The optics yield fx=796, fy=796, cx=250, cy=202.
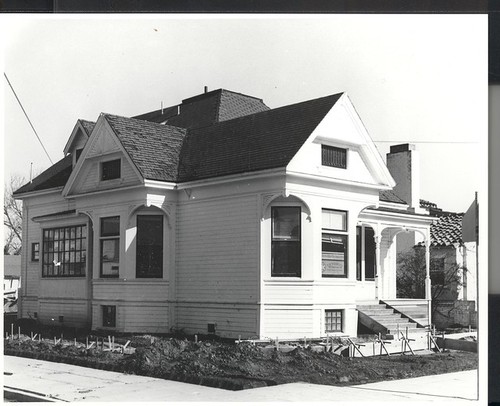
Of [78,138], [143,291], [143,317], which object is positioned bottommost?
[143,317]

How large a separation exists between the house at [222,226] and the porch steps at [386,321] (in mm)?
160

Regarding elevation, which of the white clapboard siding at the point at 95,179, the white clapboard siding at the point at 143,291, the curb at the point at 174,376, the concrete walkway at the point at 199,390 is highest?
the white clapboard siding at the point at 95,179

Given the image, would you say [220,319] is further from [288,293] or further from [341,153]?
[341,153]

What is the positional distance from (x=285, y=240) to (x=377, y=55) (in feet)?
17.4

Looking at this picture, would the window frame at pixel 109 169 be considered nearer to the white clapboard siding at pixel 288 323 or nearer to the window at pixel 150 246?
the window at pixel 150 246

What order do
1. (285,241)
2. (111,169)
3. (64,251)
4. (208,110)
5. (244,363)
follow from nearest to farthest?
(244,363) → (285,241) → (111,169) → (64,251) → (208,110)

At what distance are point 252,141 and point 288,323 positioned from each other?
14.8 ft

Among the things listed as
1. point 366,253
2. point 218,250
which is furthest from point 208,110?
point 366,253

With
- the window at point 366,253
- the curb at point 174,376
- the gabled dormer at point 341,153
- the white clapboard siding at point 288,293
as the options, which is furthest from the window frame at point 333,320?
the curb at point 174,376

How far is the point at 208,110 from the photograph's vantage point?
2414cm

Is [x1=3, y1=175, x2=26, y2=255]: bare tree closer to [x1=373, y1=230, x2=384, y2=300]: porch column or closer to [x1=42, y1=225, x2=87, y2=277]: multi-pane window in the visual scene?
[x1=42, y1=225, x2=87, y2=277]: multi-pane window

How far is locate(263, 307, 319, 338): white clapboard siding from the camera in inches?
729

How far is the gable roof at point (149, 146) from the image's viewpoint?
20281 mm

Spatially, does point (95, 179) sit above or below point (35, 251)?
above
